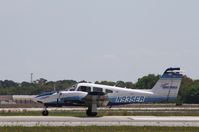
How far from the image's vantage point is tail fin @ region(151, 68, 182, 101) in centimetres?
4612

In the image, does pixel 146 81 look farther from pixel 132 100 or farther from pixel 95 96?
pixel 95 96

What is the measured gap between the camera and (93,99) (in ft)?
139

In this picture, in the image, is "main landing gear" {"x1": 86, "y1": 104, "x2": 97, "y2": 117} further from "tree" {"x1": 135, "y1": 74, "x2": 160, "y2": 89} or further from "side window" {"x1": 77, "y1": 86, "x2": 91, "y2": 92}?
"tree" {"x1": 135, "y1": 74, "x2": 160, "y2": 89}

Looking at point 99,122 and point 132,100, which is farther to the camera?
point 132,100

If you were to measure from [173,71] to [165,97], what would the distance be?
2.41 meters

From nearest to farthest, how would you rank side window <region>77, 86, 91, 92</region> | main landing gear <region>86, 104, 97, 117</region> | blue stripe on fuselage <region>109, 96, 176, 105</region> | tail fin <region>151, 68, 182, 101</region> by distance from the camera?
side window <region>77, 86, 91, 92</region> < main landing gear <region>86, 104, 97, 117</region> < blue stripe on fuselage <region>109, 96, 176, 105</region> < tail fin <region>151, 68, 182, 101</region>

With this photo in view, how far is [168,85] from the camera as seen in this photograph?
152 ft

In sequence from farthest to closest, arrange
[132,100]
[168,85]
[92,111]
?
[168,85], [132,100], [92,111]
